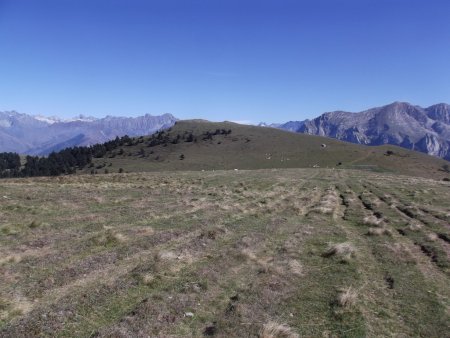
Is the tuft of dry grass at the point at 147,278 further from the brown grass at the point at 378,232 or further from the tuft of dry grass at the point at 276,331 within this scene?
the brown grass at the point at 378,232

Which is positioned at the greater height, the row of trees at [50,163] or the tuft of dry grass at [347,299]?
the tuft of dry grass at [347,299]

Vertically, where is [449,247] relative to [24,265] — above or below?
below

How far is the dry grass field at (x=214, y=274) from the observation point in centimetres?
1029

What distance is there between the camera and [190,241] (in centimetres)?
1862

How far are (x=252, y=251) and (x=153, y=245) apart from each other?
439cm

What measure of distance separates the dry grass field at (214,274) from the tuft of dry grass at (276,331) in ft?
0.13

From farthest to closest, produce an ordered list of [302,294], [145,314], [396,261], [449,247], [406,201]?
[406,201]
[449,247]
[396,261]
[302,294]
[145,314]

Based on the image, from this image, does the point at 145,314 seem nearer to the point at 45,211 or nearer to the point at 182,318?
the point at 182,318

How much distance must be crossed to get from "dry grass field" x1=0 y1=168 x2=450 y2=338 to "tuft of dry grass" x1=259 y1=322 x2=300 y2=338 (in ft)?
0.13

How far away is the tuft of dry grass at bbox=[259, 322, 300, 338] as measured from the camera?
31.8 feet

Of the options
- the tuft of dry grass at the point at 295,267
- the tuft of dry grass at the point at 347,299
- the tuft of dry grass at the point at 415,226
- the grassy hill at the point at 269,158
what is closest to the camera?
the tuft of dry grass at the point at 347,299

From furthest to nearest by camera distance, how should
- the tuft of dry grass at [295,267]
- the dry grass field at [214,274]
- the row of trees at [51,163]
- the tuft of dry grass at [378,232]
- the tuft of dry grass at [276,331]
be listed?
the row of trees at [51,163] → the tuft of dry grass at [378,232] → the tuft of dry grass at [295,267] → the dry grass field at [214,274] → the tuft of dry grass at [276,331]

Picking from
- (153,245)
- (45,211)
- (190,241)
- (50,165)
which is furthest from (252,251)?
(50,165)

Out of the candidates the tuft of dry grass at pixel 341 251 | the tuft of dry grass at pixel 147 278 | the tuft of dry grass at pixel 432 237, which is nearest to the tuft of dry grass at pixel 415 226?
the tuft of dry grass at pixel 432 237
